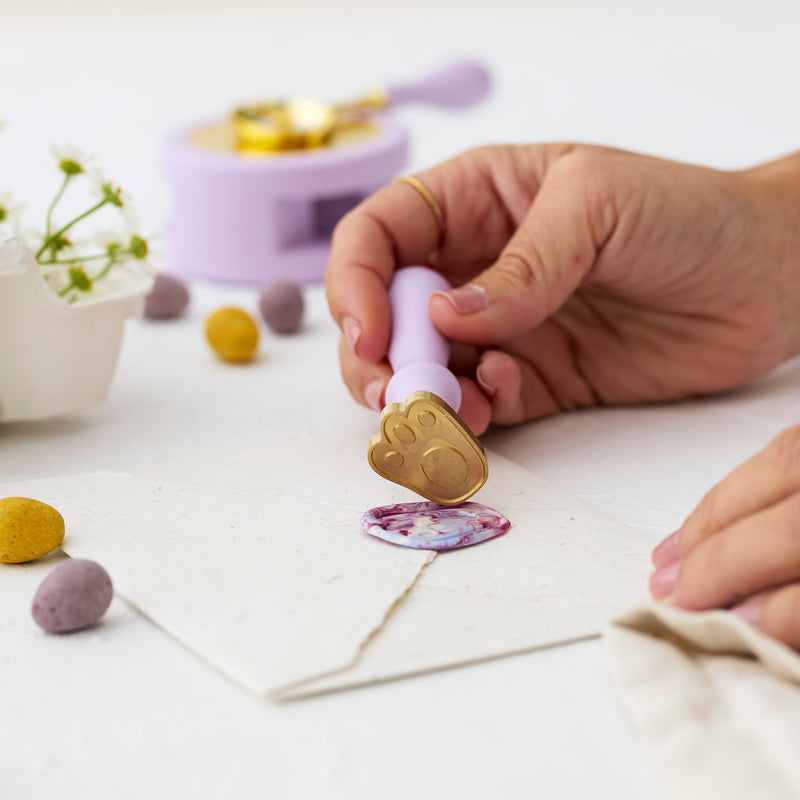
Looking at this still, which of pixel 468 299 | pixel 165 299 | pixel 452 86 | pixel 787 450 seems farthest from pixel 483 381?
pixel 452 86

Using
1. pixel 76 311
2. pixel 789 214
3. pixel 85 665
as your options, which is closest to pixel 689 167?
pixel 789 214

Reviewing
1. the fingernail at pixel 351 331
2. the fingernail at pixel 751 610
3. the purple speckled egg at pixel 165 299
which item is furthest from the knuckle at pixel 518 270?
the purple speckled egg at pixel 165 299

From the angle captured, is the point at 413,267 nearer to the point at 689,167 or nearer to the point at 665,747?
the point at 689,167

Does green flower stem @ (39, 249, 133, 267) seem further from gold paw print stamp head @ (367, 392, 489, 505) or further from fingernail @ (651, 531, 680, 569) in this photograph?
fingernail @ (651, 531, 680, 569)

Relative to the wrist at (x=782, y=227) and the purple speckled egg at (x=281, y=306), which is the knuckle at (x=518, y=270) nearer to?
the wrist at (x=782, y=227)

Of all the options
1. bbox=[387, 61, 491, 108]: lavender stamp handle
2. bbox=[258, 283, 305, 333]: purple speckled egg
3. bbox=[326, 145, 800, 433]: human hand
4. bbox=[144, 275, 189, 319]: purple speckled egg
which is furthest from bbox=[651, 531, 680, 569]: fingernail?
bbox=[387, 61, 491, 108]: lavender stamp handle

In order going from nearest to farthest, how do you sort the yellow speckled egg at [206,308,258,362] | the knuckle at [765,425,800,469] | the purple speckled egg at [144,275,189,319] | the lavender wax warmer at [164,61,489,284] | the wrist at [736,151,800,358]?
the knuckle at [765,425,800,469]
the wrist at [736,151,800,358]
the yellow speckled egg at [206,308,258,362]
the purple speckled egg at [144,275,189,319]
the lavender wax warmer at [164,61,489,284]
